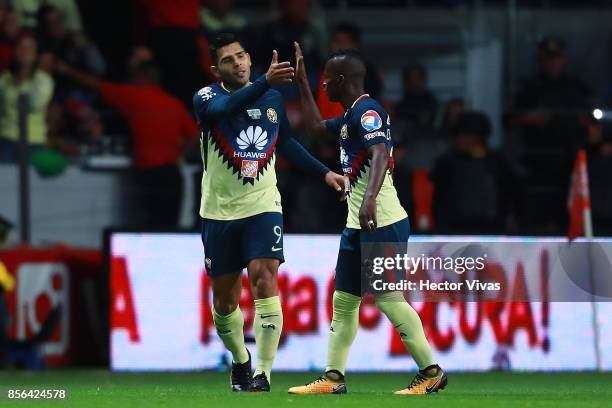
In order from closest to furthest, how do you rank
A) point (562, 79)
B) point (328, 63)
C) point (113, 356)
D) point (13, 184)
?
point (328, 63) < point (113, 356) < point (13, 184) < point (562, 79)

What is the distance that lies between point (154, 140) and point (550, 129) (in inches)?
154

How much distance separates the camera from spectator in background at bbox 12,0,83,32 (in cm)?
1619

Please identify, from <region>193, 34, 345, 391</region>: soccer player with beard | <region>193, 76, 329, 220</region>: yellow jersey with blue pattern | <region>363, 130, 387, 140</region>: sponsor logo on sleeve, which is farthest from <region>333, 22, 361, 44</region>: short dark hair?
<region>363, 130, 387, 140</region>: sponsor logo on sleeve

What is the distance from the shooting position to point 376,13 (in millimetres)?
18297

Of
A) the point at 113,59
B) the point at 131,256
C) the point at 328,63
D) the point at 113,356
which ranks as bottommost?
the point at 113,356

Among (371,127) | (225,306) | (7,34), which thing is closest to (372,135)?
(371,127)

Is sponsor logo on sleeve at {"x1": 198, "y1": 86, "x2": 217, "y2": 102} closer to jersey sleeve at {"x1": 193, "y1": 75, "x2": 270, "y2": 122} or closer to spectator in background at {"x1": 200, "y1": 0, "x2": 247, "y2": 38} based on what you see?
jersey sleeve at {"x1": 193, "y1": 75, "x2": 270, "y2": 122}

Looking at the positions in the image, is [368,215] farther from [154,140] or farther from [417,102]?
[417,102]

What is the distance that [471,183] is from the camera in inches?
561

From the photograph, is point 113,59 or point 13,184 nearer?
point 13,184

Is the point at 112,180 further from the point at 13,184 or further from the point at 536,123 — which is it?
the point at 536,123

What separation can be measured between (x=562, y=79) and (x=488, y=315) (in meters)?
3.86

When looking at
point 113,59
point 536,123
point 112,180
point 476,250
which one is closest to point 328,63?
point 476,250

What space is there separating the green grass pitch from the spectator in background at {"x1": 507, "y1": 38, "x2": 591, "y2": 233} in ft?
8.03
